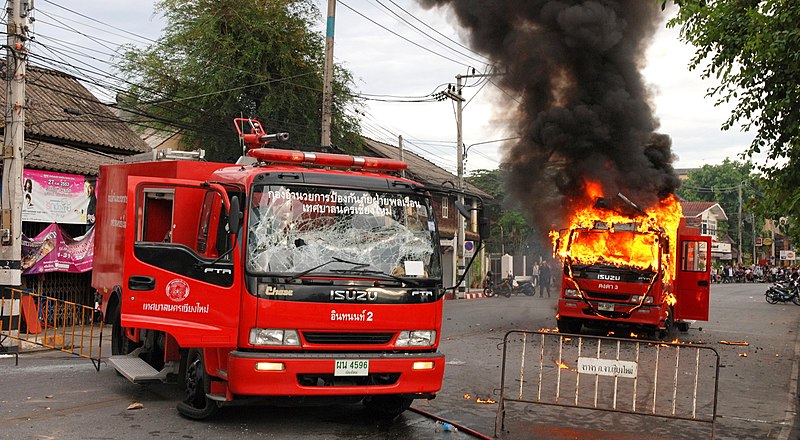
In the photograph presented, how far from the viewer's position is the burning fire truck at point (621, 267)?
1605 centimetres

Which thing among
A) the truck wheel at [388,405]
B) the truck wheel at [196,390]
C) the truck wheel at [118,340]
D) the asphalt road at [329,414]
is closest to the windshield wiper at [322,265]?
the truck wheel at [196,390]

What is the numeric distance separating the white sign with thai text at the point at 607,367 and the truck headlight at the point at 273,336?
9.40 feet

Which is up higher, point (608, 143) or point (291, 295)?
point (608, 143)

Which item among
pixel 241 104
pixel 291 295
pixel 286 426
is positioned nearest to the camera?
pixel 291 295

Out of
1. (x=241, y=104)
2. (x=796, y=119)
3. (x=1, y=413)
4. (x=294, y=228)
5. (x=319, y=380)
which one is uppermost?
(x=241, y=104)

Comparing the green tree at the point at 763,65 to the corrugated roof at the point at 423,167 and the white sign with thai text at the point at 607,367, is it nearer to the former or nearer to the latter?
the white sign with thai text at the point at 607,367

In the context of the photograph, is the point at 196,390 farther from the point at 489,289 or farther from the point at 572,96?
the point at 489,289

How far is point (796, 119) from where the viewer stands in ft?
36.0

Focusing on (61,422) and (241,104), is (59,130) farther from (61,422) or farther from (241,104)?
(61,422)

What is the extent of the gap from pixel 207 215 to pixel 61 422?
2.47 m

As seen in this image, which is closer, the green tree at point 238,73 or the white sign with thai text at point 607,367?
the white sign with thai text at point 607,367

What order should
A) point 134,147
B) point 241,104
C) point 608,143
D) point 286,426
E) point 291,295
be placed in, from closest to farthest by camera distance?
point 291,295, point 286,426, point 608,143, point 134,147, point 241,104

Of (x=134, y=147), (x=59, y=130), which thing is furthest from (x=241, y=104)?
(x=59, y=130)

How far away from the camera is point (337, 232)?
7492 millimetres
